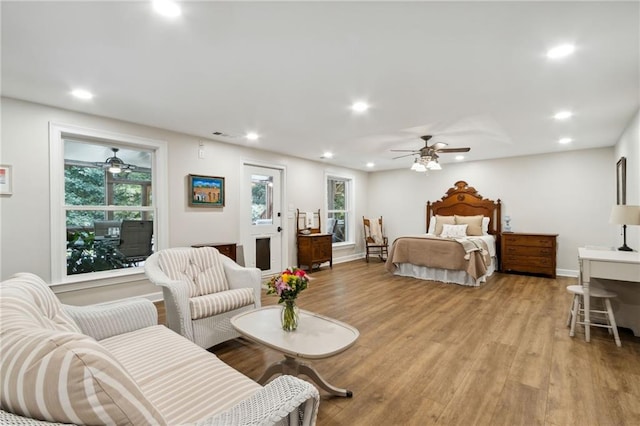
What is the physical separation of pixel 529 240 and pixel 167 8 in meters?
6.40

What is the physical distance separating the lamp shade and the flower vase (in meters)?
3.06

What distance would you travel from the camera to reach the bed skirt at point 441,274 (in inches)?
202

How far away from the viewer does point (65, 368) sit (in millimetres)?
692

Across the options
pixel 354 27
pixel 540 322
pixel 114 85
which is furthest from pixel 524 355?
pixel 114 85

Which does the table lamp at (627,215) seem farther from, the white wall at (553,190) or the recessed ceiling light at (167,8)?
the recessed ceiling light at (167,8)

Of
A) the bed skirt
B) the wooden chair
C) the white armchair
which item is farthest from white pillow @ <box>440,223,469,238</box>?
the white armchair

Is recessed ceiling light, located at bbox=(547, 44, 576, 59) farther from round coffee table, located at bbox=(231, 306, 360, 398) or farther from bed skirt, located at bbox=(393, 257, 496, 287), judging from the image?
bed skirt, located at bbox=(393, 257, 496, 287)

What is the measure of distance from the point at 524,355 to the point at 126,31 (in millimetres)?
3864

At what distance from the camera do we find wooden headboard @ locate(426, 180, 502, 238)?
6.48m

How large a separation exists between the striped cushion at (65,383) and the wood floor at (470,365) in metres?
1.38

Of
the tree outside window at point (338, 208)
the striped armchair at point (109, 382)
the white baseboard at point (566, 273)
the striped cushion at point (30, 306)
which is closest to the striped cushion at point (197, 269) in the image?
the striped armchair at point (109, 382)

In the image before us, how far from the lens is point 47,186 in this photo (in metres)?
3.38

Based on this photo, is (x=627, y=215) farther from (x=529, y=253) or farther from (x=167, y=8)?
(x=167, y=8)

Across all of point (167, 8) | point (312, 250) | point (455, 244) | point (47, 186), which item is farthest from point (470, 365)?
point (47, 186)
